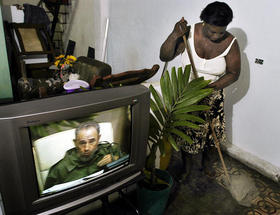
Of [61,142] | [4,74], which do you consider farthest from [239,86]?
[4,74]

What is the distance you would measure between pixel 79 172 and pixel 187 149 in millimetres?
1121

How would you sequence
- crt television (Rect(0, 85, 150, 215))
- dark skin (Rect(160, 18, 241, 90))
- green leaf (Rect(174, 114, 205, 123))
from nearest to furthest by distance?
1. crt television (Rect(0, 85, 150, 215))
2. green leaf (Rect(174, 114, 205, 123))
3. dark skin (Rect(160, 18, 241, 90))

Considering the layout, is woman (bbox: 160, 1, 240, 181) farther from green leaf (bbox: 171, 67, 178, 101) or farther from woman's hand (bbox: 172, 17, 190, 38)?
green leaf (bbox: 171, 67, 178, 101)

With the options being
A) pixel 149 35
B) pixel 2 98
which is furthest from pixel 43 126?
pixel 149 35

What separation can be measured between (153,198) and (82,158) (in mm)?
739

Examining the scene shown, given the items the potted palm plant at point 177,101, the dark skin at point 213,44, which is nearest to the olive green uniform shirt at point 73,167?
the potted palm plant at point 177,101

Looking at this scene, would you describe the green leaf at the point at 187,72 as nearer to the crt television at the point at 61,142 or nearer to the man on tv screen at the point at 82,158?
the crt television at the point at 61,142

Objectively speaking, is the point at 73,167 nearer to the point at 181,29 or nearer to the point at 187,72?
the point at 187,72

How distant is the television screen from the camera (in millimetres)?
959

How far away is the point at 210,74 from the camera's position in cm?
186

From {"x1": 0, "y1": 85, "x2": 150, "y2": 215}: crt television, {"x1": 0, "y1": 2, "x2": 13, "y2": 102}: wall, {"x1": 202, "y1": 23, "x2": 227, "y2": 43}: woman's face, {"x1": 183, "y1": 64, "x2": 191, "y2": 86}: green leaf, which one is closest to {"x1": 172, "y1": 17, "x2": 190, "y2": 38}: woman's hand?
{"x1": 202, "y1": 23, "x2": 227, "y2": 43}: woman's face

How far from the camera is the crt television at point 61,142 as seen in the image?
86 centimetres

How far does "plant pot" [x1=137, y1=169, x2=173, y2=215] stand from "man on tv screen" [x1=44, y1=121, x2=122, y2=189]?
588mm

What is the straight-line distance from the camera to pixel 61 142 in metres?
0.99
